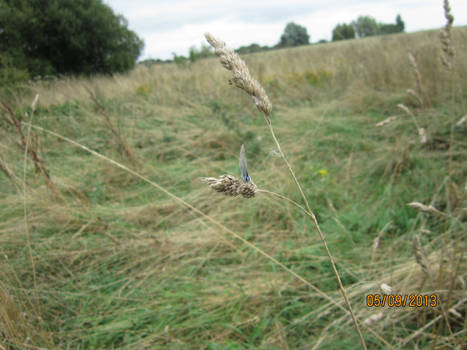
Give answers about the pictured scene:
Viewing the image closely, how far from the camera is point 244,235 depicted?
188 centimetres

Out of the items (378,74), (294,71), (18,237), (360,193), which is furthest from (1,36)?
(360,193)

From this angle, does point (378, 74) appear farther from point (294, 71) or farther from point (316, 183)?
point (316, 183)

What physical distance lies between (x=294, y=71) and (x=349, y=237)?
544 centimetres

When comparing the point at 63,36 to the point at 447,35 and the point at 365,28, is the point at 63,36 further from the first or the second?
the point at 365,28

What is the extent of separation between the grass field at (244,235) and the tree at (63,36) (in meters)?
8.00

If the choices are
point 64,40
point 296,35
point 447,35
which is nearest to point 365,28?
point 296,35

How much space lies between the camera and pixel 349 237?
66.2 inches
